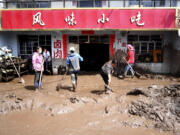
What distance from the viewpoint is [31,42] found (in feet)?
35.5

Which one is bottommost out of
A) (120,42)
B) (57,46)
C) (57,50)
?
(57,50)

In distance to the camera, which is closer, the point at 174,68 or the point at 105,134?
the point at 105,134

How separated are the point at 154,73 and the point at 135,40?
2.52 meters

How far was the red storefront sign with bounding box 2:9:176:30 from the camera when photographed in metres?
8.95

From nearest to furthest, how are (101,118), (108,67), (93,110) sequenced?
(101,118), (93,110), (108,67)

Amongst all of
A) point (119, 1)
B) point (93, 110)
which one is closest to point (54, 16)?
point (119, 1)

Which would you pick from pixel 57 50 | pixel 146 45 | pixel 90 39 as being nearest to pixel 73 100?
pixel 57 50

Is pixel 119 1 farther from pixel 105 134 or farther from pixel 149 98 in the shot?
pixel 105 134

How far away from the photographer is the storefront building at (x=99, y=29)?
8.96 m

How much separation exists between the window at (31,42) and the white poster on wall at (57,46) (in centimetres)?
56

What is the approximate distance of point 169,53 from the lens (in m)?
10.4

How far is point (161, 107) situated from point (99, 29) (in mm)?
5734

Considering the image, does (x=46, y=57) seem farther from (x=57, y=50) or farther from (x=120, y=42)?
(x=120, y=42)

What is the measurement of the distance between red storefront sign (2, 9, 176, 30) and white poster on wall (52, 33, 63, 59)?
1317mm
